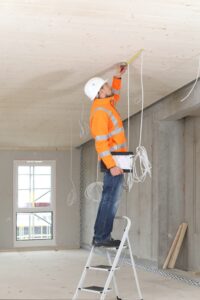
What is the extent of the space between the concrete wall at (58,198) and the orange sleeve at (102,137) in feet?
19.4

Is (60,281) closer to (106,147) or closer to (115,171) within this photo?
(115,171)

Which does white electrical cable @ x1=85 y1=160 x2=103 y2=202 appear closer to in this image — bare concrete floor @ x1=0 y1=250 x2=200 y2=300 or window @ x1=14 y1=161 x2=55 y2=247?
window @ x1=14 y1=161 x2=55 y2=247

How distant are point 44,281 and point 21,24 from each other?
135 inches

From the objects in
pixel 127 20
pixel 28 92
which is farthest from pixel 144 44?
pixel 28 92

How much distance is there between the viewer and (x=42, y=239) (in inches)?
436

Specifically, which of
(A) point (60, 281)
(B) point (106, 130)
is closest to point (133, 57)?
(B) point (106, 130)

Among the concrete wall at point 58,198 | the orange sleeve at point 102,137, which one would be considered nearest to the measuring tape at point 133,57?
the orange sleeve at point 102,137

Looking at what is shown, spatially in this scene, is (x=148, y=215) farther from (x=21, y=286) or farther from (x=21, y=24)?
(x=21, y=24)

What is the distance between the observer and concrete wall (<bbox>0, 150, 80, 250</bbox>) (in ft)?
35.4

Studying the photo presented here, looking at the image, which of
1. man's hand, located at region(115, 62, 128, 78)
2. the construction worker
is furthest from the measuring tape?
the construction worker

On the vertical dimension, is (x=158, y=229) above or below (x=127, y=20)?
below

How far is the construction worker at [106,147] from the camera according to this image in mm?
5062

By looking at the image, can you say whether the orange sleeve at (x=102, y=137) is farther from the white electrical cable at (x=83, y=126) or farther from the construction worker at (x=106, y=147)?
the white electrical cable at (x=83, y=126)

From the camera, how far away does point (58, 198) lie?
1107cm
